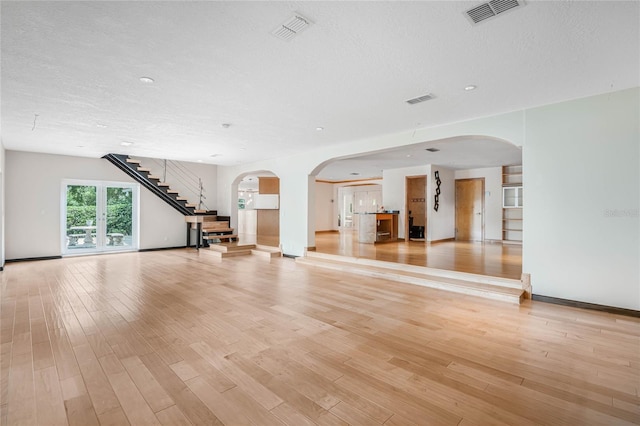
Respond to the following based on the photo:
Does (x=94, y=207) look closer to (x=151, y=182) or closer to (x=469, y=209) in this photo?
(x=151, y=182)

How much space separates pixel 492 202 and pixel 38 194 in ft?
43.4

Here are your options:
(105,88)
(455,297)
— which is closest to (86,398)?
(105,88)

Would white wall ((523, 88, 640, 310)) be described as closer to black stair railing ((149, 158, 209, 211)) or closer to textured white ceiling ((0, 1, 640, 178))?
textured white ceiling ((0, 1, 640, 178))

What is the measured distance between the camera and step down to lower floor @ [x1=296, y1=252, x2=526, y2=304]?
14.7ft

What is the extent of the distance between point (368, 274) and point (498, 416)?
13.5ft

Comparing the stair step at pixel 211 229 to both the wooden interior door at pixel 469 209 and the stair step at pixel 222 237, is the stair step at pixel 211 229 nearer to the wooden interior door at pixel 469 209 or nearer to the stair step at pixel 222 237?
the stair step at pixel 222 237

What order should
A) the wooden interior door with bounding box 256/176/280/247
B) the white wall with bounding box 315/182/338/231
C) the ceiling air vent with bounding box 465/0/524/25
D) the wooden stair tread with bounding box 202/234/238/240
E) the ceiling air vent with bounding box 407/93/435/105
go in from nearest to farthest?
the ceiling air vent with bounding box 465/0/524/25 < the ceiling air vent with bounding box 407/93/435/105 < the wooden stair tread with bounding box 202/234/238/240 < the wooden interior door with bounding box 256/176/280/247 < the white wall with bounding box 315/182/338/231

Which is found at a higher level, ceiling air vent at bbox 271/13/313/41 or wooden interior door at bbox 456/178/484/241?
ceiling air vent at bbox 271/13/313/41

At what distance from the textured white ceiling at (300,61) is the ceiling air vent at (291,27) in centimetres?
5

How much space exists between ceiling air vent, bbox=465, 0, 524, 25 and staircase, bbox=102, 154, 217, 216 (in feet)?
28.3

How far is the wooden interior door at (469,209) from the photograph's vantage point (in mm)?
10719

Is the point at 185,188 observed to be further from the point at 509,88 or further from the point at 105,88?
the point at 509,88

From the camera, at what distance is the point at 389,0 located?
219 cm

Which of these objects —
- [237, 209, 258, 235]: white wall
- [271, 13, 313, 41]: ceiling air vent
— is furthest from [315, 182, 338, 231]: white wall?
[271, 13, 313, 41]: ceiling air vent
